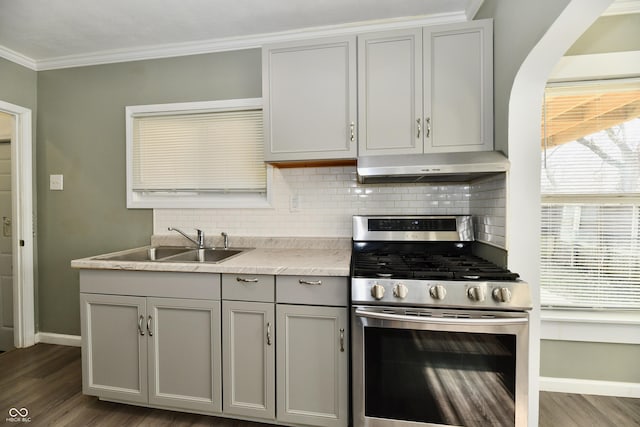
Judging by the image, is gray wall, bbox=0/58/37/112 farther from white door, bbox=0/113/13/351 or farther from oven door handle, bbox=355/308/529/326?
oven door handle, bbox=355/308/529/326

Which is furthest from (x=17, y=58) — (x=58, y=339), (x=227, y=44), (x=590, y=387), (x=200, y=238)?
(x=590, y=387)

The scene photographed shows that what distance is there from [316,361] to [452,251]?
3.87ft

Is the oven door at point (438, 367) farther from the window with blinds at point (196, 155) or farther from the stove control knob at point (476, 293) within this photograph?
the window with blinds at point (196, 155)

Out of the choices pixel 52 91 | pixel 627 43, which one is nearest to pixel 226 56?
pixel 52 91

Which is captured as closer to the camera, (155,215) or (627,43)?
(627,43)

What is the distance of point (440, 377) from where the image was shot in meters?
1.47

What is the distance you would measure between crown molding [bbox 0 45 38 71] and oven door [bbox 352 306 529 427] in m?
3.37

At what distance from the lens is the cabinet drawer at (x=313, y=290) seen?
162cm

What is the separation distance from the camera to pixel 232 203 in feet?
8.11

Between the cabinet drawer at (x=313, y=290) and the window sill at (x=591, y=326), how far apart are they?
4.70 ft

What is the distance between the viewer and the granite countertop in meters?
1.64

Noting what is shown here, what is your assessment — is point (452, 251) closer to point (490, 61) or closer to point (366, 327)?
point (366, 327)

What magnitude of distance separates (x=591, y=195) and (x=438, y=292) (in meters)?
1.39

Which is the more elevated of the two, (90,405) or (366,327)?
(366,327)
